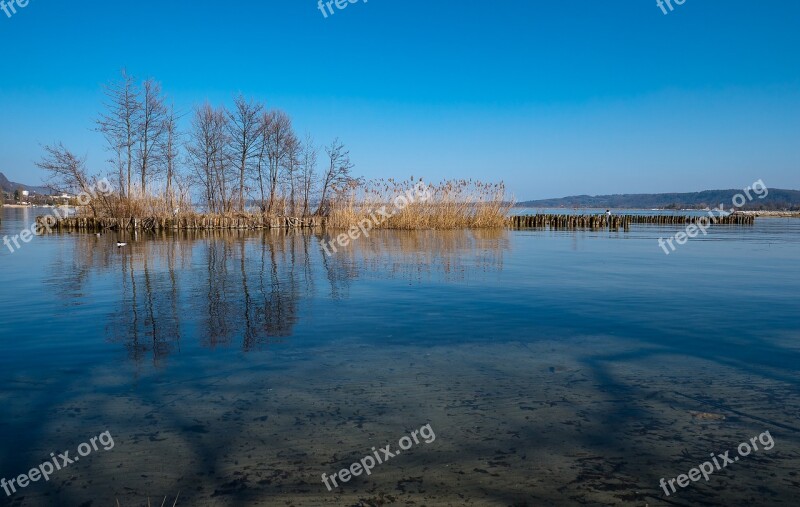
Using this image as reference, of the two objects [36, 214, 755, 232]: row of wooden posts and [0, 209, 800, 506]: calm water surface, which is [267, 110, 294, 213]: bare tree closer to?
[36, 214, 755, 232]: row of wooden posts

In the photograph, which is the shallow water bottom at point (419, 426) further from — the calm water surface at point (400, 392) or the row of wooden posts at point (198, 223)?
the row of wooden posts at point (198, 223)

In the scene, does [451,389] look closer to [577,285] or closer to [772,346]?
[772,346]

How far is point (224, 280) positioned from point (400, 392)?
674 centimetres

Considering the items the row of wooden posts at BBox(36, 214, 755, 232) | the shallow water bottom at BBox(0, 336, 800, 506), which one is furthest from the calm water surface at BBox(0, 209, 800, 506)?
the row of wooden posts at BBox(36, 214, 755, 232)

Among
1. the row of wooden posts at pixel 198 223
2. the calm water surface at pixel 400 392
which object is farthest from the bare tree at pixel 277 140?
the calm water surface at pixel 400 392

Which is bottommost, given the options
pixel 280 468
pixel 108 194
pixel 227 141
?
pixel 280 468

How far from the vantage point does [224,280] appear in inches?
396

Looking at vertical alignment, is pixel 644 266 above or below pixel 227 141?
below

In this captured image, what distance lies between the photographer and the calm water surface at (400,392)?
2895 mm

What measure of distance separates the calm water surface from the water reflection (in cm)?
8

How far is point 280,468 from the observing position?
302 cm

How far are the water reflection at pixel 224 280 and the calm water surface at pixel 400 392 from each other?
79 millimetres

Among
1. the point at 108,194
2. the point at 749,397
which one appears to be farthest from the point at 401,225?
the point at 749,397

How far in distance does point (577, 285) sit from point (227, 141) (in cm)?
3251
